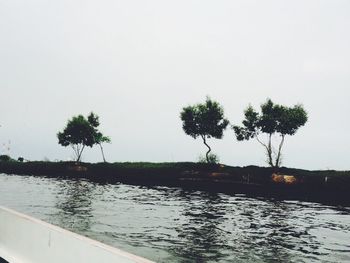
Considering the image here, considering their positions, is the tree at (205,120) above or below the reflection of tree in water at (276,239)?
above

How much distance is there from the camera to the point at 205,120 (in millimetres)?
55219

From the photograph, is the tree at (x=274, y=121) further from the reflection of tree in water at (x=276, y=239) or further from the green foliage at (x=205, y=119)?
the reflection of tree in water at (x=276, y=239)

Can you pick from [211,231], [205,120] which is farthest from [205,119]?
[211,231]

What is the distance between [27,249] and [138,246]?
21.6ft

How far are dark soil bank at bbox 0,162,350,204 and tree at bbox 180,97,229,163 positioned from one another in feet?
23.1

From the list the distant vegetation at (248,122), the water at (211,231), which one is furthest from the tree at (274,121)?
the water at (211,231)

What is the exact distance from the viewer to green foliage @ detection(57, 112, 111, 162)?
7256 cm

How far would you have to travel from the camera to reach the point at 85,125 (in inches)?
2847

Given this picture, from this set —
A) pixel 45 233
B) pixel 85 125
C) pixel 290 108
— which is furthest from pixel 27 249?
pixel 85 125

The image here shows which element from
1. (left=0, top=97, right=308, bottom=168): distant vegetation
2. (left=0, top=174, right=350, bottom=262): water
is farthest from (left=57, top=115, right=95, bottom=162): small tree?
(left=0, top=174, right=350, bottom=262): water

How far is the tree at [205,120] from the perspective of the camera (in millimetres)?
55250

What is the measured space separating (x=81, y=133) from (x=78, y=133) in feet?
2.20

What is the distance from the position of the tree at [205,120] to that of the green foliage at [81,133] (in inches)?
1004

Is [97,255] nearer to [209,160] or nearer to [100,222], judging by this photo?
[100,222]
